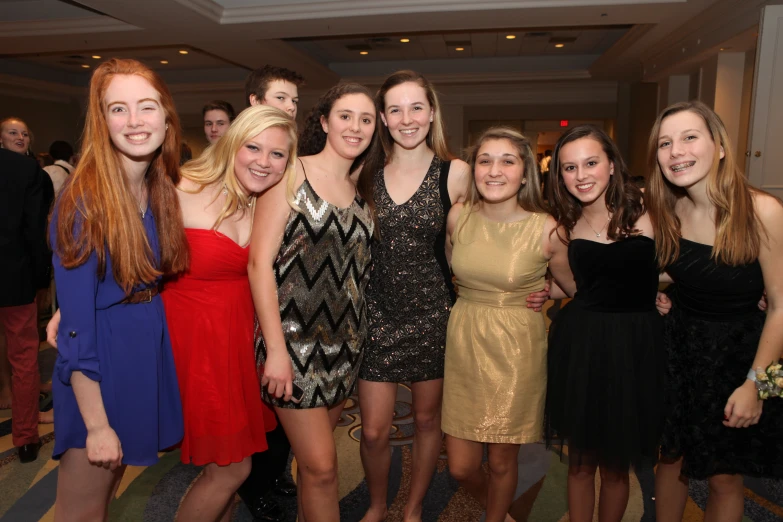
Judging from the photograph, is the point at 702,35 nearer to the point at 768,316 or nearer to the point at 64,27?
the point at 768,316

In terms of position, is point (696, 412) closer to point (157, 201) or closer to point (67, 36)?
point (157, 201)

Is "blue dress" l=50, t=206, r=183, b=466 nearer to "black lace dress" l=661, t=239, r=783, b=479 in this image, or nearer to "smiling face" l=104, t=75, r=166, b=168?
"smiling face" l=104, t=75, r=166, b=168

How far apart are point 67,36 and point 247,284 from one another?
7696 mm

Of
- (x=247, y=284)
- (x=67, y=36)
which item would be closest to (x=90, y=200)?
(x=247, y=284)

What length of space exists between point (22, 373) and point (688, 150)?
10.8 feet

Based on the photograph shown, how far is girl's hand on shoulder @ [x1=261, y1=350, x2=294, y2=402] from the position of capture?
6.44 feet

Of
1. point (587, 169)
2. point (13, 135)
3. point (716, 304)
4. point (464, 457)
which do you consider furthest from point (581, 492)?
point (13, 135)

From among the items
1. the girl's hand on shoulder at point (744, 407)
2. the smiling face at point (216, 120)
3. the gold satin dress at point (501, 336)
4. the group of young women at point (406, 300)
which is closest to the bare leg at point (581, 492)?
the group of young women at point (406, 300)

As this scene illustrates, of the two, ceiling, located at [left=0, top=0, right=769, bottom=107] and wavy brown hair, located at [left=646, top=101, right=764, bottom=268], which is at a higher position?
ceiling, located at [left=0, top=0, right=769, bottom=107]

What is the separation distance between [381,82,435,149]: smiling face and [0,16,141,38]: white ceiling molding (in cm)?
641

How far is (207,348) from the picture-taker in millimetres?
1923

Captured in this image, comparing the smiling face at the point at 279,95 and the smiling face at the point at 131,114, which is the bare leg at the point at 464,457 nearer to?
the smiling face at the point at 131,114

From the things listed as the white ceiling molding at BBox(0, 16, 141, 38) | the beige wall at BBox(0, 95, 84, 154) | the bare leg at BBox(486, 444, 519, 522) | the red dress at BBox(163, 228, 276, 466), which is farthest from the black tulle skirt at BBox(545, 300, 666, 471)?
the beige wall at BBox(0, 95, 84, 154)

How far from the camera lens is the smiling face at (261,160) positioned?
194cm
